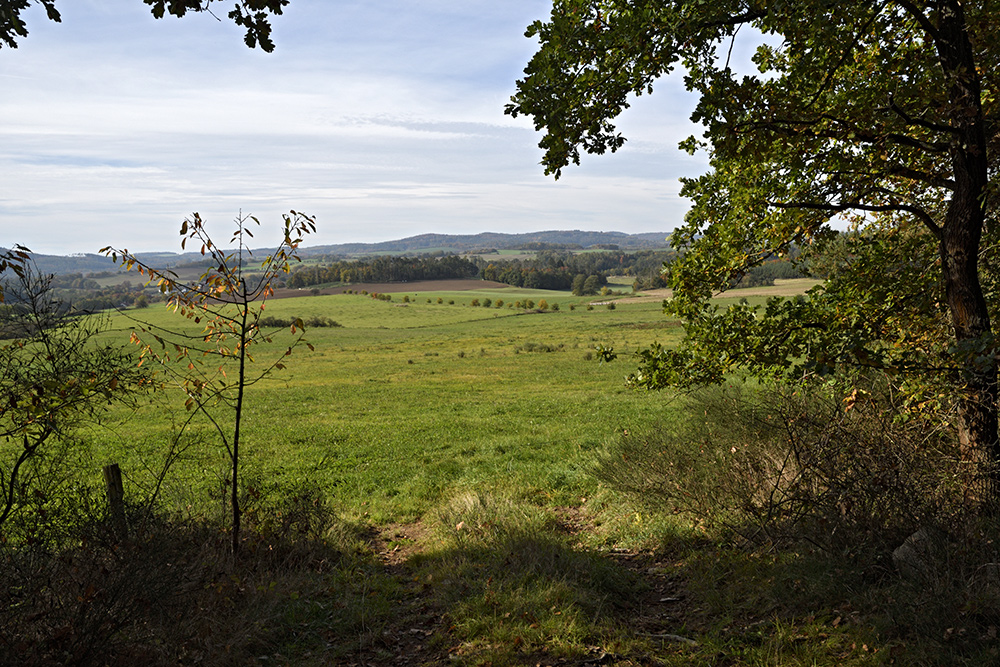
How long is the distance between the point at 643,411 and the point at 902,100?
12902mm

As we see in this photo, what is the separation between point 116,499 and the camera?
6.40m

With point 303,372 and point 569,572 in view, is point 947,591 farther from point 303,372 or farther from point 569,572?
point 303,372

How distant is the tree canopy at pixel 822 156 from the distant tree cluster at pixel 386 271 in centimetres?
12274

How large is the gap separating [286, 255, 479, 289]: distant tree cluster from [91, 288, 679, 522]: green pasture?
266 ft

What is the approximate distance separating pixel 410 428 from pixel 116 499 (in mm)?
11929

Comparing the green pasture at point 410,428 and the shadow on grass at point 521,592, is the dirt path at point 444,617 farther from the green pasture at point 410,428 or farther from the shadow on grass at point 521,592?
the green pasture at point 410,428

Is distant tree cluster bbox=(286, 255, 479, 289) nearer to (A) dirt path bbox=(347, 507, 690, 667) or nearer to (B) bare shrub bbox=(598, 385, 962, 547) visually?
(B) bare shrub bbox=(598, 385, 962, 547)

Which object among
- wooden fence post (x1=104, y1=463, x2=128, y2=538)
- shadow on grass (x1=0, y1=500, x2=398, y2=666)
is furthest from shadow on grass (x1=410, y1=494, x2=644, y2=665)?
wooden fence post (x1=104, y1=463, x2=128, y2=538)

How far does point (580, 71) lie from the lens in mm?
4809

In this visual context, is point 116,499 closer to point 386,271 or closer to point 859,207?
point 859,207

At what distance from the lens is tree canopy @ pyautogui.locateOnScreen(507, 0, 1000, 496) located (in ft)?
15.7

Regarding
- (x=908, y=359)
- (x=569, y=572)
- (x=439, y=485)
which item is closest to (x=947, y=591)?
(x=908, y=359)

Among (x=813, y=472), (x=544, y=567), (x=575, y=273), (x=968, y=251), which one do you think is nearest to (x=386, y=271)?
(x=575, y=273)

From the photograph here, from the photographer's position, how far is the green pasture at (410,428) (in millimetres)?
10891
